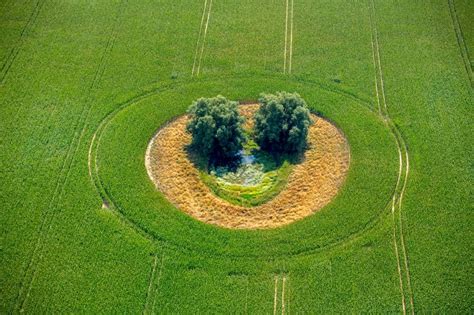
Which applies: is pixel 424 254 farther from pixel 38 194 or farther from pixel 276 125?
pixel 38 194

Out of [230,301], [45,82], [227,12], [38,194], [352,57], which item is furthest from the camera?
[227,12]

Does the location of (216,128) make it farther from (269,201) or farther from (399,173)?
(399,173)

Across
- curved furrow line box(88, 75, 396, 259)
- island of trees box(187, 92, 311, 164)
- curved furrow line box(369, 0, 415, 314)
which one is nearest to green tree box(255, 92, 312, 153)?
island of trees box(187, 92, 311, 164)

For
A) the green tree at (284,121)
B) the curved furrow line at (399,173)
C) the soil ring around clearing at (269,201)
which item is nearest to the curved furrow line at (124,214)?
the curved furrow line at (399,173)

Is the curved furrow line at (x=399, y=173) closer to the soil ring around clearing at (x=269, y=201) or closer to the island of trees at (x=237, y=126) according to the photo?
the soil ring around clearing at (x=269, y=201)

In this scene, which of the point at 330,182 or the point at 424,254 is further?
the point at 330,182

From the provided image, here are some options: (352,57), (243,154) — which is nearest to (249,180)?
(243,154)
